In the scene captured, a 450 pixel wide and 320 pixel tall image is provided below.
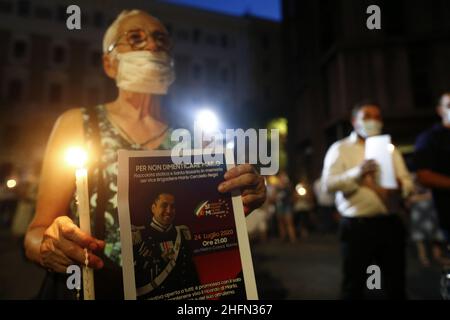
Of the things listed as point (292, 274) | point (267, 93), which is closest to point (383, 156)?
point (292, 274)

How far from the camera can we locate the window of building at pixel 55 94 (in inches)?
870

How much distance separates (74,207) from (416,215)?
6520mm

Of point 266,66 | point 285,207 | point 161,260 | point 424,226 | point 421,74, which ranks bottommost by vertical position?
point 424,226

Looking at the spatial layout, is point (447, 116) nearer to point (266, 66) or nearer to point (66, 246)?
point (66, 246)

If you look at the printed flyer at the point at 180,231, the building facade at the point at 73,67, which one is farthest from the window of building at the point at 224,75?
the printed flyer at the point at 180,231

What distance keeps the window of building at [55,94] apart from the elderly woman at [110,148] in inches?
926

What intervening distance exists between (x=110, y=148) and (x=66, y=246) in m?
0.55

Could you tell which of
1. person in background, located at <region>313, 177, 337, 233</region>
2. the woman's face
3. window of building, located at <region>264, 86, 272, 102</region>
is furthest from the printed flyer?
window of building, located at <region>264, 86, 272, 102</region>

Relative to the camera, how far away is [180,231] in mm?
1072

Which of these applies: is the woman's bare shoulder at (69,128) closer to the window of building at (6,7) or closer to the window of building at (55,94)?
the window of building at (55,94)

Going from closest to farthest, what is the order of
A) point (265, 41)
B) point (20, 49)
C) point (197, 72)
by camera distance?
1. point (20, 49)
2. point (197, 72)
3. point (265, 41)

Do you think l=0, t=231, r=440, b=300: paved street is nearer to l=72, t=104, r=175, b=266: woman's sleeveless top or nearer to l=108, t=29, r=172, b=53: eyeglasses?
l=72, t=104, r=175, b=266: woman's sleeveless top
